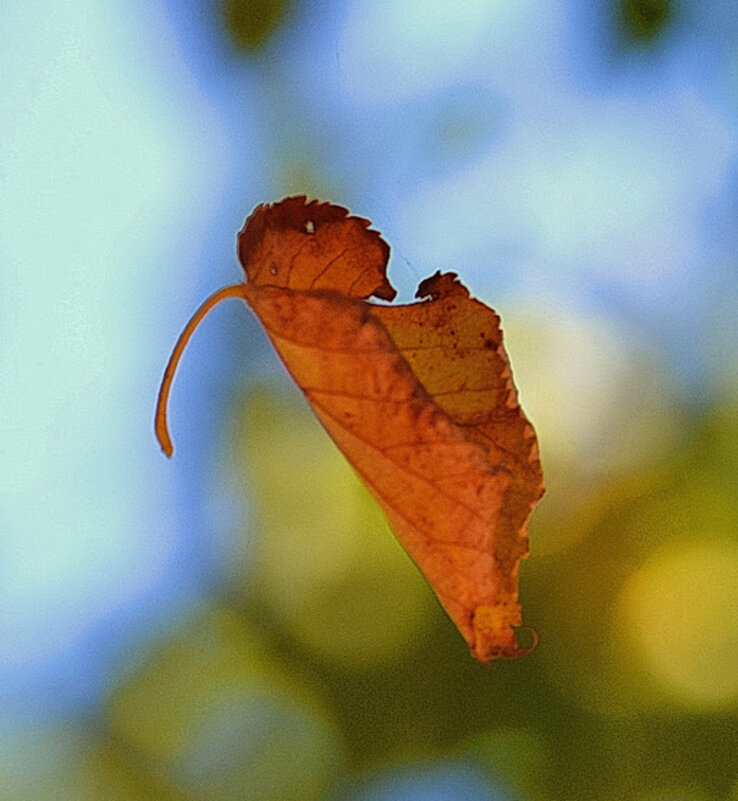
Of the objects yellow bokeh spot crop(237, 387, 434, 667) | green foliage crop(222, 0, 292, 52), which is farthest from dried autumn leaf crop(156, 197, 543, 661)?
green foliage crop(222, 0, 292, 52)

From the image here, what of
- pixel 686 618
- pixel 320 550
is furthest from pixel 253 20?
pixel 686 618

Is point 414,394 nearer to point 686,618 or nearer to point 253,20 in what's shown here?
point 686,618

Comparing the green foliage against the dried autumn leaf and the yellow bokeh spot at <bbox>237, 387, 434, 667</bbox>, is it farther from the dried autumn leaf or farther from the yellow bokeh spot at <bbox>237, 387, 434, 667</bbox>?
the dried autumn leaf

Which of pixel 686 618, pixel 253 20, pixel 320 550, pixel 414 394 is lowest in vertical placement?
pixel 686 618

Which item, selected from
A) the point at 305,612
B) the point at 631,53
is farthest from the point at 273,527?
the point at 631,53

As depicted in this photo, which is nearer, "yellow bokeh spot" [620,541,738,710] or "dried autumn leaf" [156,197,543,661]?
"dried autumn leaf" [156,197,543,661]

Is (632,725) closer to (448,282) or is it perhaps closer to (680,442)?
(680,442)
